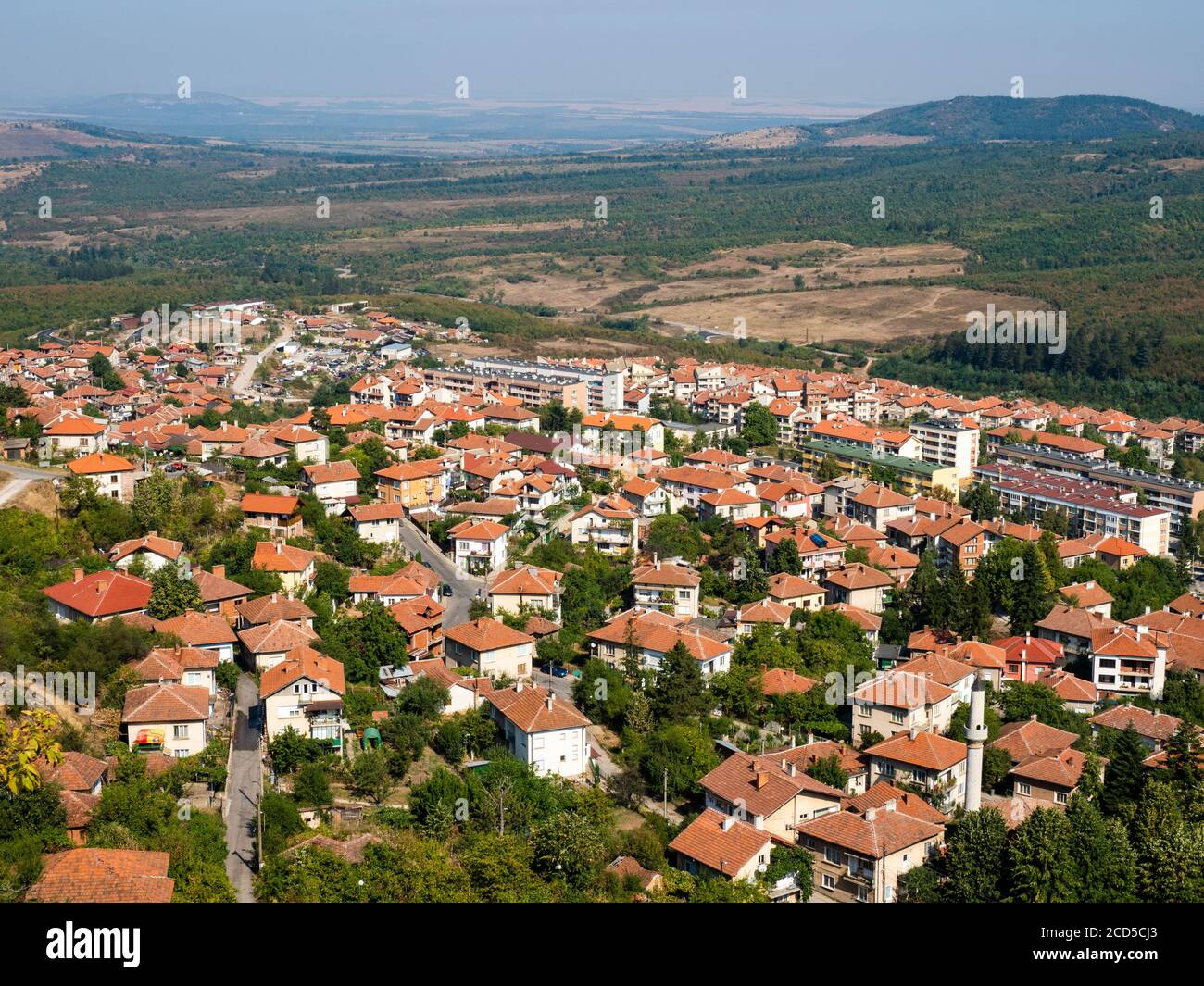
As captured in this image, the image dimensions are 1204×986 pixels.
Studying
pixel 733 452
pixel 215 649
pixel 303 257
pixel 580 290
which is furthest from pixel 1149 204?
pixel 215 649

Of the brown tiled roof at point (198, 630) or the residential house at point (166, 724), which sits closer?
the residential house at point (166, 724)

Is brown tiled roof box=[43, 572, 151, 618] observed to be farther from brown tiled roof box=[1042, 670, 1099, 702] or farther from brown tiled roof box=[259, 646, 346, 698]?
brown tiled roof box=[1042, 670, 1099, 702]

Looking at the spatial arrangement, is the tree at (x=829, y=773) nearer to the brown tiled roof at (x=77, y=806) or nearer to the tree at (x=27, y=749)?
the brown tiled roof at (x=77, y=806)

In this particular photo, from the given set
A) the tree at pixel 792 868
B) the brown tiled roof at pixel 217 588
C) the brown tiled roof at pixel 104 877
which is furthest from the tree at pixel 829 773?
the brown tiled roof at pixel 217 588

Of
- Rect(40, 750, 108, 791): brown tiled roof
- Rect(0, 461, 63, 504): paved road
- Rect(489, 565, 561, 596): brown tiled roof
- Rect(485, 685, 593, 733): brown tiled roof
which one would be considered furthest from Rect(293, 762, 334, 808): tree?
Rect(0, 461, 63, 504): paved road

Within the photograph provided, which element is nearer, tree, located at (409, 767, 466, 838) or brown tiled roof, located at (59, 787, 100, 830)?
brown tiled roof, located at (59, 787, 100, 830)
